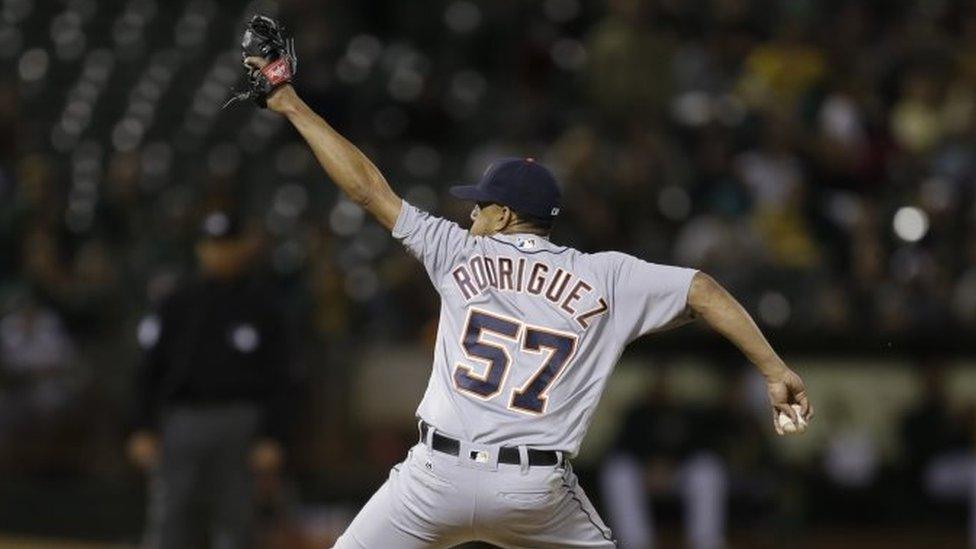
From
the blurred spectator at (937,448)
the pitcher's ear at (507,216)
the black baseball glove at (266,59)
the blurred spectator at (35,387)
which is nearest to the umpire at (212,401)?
the blurred spectator at (35,387)

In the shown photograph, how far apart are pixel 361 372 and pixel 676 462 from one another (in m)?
2.16

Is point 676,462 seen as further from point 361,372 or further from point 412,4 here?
point 412,4

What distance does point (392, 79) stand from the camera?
13875 mm

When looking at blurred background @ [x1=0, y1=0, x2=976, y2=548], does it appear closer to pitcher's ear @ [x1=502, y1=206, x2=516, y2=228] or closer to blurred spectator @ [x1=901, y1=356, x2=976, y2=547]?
blurred spectator @ [x1=901, y1=356, x2=976, y2=547]

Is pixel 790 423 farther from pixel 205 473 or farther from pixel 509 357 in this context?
pixel 205 473

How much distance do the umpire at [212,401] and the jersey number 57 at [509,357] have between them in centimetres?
357

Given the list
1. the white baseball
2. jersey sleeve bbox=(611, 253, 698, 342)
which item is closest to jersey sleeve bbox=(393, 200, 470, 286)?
jersey sleeve bbox=(611, 253, 698, 342)

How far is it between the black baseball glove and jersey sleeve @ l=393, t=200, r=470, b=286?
0.58 m

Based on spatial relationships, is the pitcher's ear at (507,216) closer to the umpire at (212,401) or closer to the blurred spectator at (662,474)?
the umpire at (212,401)

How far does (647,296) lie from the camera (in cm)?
552

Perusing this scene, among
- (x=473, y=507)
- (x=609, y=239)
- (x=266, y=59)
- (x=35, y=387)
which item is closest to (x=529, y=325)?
(x=473, y=507)

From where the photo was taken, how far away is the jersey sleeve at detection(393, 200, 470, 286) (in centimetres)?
559

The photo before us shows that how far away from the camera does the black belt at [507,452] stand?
17.6 ft

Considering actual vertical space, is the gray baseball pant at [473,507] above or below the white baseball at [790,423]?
below
